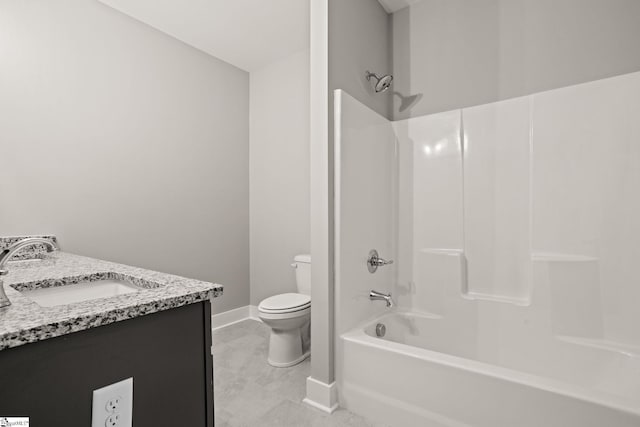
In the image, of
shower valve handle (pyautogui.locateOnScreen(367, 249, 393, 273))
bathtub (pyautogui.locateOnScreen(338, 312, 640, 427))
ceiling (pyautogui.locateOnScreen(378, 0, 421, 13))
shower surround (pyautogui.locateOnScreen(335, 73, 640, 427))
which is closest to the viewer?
bathtub (pyautogui.locateOnScreen(338, 312, 640, 427))

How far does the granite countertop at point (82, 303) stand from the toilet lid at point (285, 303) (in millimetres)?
1122

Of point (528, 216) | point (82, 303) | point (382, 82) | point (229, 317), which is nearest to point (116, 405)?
point (82, 303)

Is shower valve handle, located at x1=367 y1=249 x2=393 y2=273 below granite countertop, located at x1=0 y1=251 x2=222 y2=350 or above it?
below

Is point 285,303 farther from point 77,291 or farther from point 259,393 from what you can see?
point 77,291

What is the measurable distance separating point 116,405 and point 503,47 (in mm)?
2616

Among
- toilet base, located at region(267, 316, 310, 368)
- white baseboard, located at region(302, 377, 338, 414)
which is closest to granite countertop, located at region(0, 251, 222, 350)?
white baseboard, located at region(302, 377, 338, 414)

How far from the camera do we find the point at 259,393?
6.49 feet

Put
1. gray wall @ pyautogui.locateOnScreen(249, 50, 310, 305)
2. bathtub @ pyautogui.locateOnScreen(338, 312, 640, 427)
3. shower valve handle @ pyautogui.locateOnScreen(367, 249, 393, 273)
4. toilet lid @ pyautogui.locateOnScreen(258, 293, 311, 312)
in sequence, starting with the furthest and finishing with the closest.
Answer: gray wall @ pyautogui.locateOnScreen(249, 50, 310, 305) < toilet lid @ pyautogui.locateOnScreen(258, 293, 311, 312) < shower valve handle @ pyautogui.locateOnScreen(367, 249, 393, 273) < bathtub @ pyautogui.locateOnScreen(338, 312, 640, 427)

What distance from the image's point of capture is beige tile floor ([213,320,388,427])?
1712mm

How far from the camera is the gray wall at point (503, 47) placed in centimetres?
179

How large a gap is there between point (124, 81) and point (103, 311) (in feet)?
7.88

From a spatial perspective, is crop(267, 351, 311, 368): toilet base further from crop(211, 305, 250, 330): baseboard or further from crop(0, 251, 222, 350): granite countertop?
crop(0, 251, 222, 350): granite countertop

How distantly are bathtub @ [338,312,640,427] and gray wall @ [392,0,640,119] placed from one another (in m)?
1.54

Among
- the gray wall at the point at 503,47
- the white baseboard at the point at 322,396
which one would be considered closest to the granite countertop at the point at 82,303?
the white baseboard at the point at 322,396
